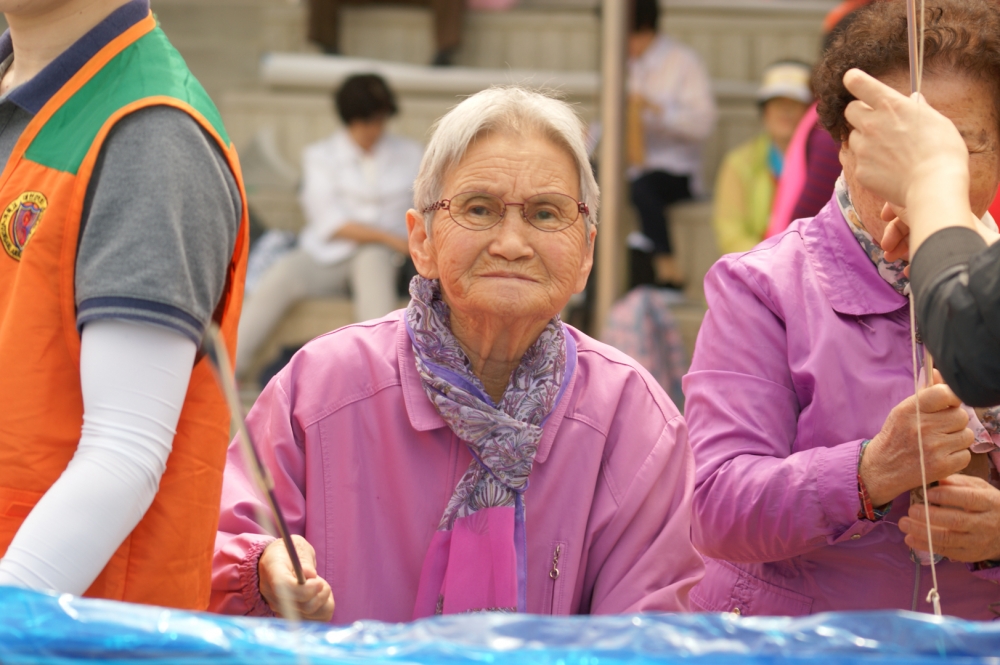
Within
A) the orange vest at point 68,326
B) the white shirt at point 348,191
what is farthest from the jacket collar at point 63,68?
the white shirt at point 348,191

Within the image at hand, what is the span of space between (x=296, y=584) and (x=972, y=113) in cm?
110

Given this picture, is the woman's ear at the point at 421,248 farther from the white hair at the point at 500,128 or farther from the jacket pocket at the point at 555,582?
the jacket pocket at the point at 555,582

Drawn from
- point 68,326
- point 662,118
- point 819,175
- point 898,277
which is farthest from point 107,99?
point 662,118

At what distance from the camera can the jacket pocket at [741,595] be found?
1.64 metres

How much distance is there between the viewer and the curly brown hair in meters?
1.52

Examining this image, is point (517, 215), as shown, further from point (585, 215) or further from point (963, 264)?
point (963, 264)

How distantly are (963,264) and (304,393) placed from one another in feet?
3.29

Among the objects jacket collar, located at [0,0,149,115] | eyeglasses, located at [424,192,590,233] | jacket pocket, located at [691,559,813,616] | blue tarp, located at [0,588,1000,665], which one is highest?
jacket collar, located at [0,0,149,115]

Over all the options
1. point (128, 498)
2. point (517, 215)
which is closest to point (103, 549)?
point (128, 498)

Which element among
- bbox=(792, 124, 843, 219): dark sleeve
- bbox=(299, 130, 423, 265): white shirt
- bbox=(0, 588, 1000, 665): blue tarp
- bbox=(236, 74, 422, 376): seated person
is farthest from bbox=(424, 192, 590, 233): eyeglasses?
bbox=(299, 130, 423, 265): white shirt

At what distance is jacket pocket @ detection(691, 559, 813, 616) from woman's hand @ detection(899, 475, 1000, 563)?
0.70ft

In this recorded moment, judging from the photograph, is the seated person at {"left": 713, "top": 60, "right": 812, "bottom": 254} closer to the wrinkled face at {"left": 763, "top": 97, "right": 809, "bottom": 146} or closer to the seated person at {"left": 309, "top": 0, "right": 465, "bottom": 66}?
the wrinkled face at {"left": 763, "top": 97, "right": 809, "bottom": 146}

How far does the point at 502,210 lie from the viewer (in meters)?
1.71

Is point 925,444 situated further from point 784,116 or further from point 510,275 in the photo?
point 784,116
